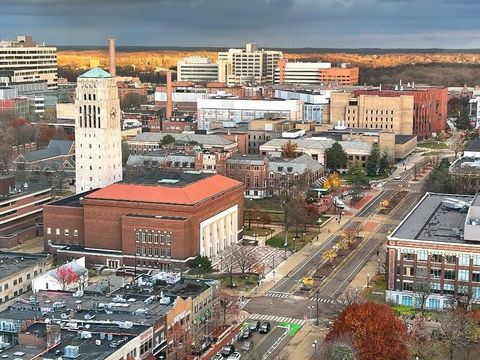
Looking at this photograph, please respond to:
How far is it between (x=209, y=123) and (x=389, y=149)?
102 feet

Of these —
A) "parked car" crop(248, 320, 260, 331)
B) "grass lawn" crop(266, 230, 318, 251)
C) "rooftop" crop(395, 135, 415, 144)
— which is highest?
"rooftop" crop(395, 135, 415, 144)

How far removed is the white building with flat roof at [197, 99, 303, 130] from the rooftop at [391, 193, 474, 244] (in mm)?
69631

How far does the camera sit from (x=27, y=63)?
189250 millimetres

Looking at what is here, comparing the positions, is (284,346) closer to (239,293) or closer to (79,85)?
(239,293)

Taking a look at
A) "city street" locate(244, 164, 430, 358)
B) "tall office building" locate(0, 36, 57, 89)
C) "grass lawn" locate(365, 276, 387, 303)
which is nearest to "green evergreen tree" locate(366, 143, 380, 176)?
"city street" locate(244, 164, 430, 358)

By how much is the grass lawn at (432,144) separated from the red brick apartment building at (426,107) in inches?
106

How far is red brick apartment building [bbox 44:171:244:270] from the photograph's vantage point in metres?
64.8

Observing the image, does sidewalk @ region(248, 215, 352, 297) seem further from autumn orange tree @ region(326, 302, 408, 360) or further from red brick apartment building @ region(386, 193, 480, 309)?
autumn orange tree @ region(326, 302, 408, 360)

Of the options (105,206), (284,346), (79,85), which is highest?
(79,85)

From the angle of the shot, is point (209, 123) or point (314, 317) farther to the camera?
point (209, 123)

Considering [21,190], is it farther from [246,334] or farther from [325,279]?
[246,334]

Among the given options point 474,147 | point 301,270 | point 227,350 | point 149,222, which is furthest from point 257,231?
point 474,147

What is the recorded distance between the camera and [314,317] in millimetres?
53688

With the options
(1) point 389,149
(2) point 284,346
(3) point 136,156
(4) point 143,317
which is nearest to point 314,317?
(2) point 284,346
